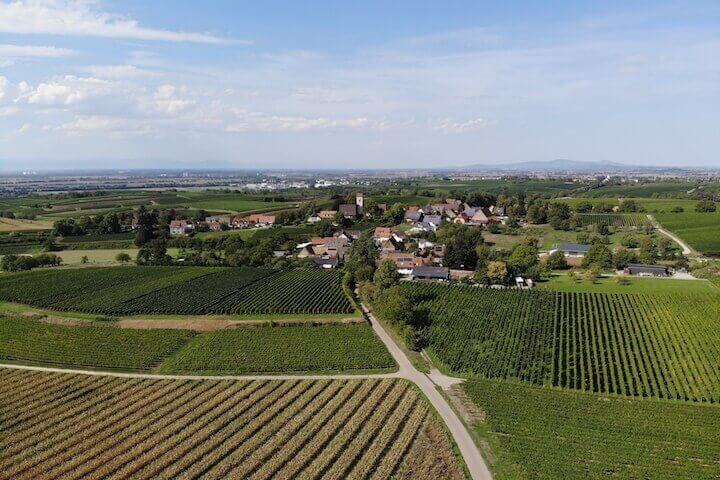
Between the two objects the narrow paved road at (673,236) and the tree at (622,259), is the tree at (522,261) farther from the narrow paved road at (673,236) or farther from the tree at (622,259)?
the narrow paved road at (673,236)

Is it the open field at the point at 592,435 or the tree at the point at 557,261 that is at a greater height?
the tree at the point at 557,261

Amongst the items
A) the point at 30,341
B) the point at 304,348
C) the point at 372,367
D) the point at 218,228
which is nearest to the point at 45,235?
the point at 218,228

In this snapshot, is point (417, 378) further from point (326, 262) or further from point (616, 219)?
point (616, 219)

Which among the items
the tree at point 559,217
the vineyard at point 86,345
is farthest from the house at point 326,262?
the tree at point 559,217

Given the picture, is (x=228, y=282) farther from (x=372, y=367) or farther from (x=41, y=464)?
(x=41, y=464)

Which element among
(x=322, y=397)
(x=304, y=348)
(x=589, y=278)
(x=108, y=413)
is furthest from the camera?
(x=589, y=278)

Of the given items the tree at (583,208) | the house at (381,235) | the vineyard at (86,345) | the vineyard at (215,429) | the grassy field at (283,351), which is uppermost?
the tree at (583,208)

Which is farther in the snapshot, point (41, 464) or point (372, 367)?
point (372, 367)
